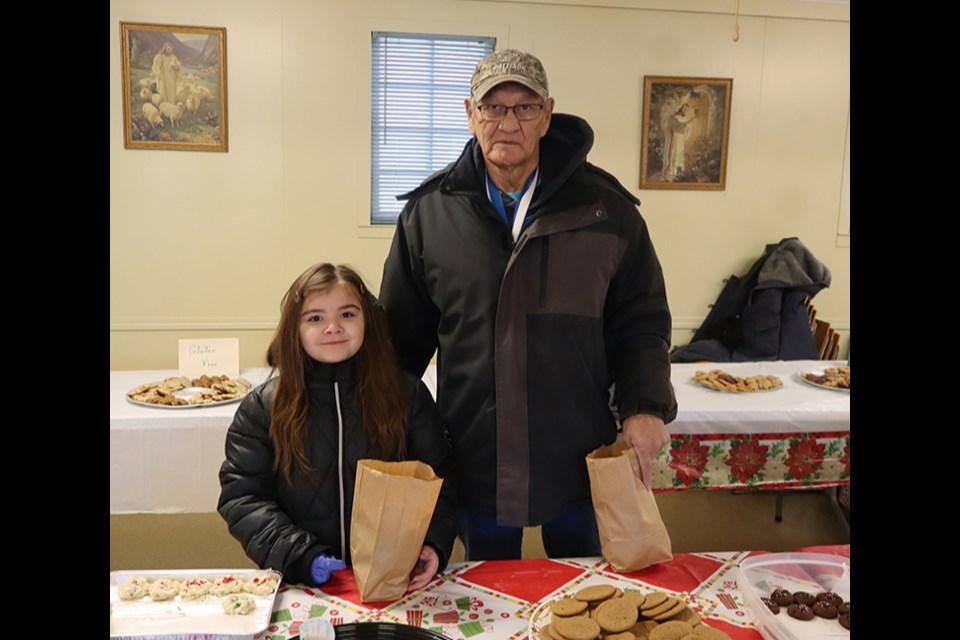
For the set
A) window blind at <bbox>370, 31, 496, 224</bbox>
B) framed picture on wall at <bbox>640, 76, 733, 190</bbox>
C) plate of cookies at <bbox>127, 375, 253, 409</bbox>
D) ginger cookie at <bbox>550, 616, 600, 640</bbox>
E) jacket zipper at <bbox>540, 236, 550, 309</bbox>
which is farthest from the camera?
framed picture on wall at <bbox>640, 76, 733, 190</bbox>

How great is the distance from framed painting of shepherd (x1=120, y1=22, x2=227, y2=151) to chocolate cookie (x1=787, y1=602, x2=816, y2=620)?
4.02 metres

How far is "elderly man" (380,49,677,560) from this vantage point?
160 cm

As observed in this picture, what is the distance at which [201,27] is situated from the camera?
422 cm

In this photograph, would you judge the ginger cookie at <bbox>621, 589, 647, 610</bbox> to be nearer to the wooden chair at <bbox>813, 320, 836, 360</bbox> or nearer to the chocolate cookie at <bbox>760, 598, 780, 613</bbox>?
the chocolate cookie at <bbox>760, 598, 780, 613</bbox>

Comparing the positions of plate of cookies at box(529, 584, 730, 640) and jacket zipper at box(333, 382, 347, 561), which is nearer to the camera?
plate of cookies at box(529, 584, 730, 640)

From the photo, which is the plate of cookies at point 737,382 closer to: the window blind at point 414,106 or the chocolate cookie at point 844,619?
the chocolate cookie at point 844,619

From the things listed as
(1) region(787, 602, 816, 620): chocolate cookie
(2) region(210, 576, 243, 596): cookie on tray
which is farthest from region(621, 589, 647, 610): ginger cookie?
(2) region(210, 576, 243, 596): cookie on tray

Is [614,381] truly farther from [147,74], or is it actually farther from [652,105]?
[147,74]

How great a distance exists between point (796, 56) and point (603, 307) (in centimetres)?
396

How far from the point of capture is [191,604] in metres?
1.27

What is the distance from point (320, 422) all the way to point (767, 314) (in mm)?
→ 3456

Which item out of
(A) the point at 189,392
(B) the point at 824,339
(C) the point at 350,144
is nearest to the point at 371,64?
(C) the point at 350,144

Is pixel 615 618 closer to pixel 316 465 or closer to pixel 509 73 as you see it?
pixel 316 465

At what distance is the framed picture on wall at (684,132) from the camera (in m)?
4.65
